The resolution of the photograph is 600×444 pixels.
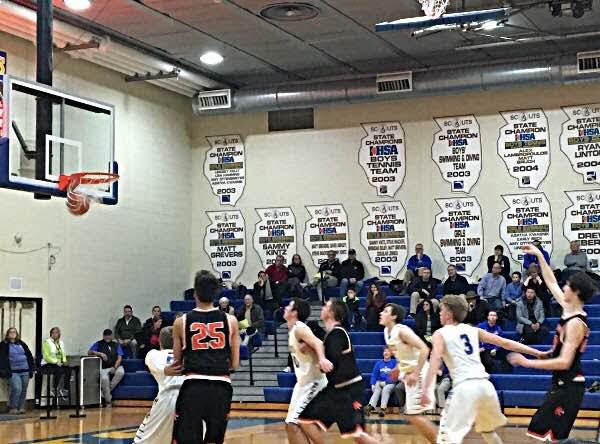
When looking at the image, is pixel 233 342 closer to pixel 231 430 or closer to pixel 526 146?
pixel 231 430

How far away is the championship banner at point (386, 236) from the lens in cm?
2225

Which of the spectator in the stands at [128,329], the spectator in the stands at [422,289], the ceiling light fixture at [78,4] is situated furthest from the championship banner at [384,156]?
the ceiling light fixture at [78,4]

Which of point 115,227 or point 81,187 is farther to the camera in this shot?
point 115,227

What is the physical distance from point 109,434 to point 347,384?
246 inches

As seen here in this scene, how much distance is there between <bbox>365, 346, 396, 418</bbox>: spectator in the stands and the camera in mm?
16656

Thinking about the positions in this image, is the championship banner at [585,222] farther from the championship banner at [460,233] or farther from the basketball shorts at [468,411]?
the basketball shorts at [468,411]

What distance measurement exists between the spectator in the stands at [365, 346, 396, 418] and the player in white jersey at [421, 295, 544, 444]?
30.7 feet

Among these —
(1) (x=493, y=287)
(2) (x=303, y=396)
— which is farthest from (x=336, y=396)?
(1) (x=493, y=287)

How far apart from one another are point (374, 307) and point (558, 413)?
12.5 meters

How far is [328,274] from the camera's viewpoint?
71.2 ft

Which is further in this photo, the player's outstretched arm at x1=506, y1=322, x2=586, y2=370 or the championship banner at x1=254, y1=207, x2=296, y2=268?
the championship banner at x1=254, y1=207, x2=296, y2=268

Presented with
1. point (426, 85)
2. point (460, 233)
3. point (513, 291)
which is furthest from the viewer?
point (460, 233)

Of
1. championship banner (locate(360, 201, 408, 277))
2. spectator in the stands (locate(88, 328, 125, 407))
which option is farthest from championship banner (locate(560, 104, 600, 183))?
spectator in the stands (locate(88, 328, 125, 407))

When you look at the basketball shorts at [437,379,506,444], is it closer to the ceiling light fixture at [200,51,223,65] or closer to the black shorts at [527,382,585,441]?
the black shorts at [527,382,585,441]
